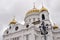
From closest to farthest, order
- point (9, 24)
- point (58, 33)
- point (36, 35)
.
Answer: point (36, 35), point (58, 33), point (9, 24)

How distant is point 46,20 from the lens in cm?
3569

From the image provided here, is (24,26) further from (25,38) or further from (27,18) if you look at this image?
(27,18)

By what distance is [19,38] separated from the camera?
33.4 metres

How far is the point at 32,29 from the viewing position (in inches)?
1247

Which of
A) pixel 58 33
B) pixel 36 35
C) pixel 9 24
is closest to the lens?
pixel 36 35

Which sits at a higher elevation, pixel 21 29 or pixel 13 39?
pixel 21 29

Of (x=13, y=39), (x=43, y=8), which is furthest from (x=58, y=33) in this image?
(x=13, y=39)

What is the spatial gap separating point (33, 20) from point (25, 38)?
7.51 meters

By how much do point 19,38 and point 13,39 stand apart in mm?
1693

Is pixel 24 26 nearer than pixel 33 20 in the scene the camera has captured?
Yes

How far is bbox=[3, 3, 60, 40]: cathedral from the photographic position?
32.3 meters

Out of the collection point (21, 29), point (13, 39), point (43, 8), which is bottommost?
point (13, 39)

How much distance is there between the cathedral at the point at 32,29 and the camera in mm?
32284

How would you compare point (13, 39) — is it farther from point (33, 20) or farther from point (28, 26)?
point (33, 20)
